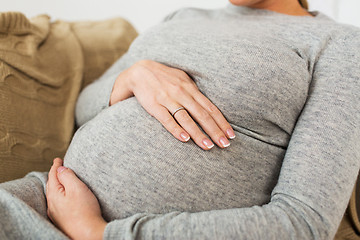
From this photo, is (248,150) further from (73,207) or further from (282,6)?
(282,6)

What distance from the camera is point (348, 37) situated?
0.80 m

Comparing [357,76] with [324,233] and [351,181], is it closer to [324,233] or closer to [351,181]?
[351,181]

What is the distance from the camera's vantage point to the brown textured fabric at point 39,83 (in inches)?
34.6

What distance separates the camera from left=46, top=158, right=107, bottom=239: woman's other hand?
635 mm

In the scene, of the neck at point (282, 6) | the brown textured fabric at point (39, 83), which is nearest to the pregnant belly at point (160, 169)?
the brown textured fabric at point (39, 83)

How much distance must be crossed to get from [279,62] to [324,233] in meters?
0.39

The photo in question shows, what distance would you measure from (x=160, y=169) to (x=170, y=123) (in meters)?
0.11

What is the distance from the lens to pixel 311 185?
0.65m

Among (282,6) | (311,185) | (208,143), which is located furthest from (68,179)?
(282,6)

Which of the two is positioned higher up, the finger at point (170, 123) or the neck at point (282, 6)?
the neck at point (282, 6)

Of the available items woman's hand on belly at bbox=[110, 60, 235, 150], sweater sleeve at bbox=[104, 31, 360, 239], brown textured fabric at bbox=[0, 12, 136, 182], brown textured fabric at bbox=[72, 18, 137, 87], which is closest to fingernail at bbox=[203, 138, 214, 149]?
woman's hand on belly at bbox=[110, 60, 235, 150]

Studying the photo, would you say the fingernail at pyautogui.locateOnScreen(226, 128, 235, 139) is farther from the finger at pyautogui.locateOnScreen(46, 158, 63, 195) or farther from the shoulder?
the shoulder

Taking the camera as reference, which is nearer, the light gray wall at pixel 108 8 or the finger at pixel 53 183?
the finger at pixel 53 183

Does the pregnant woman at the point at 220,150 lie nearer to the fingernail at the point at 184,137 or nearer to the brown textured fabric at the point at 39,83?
the fingernail at the point at 184,137
